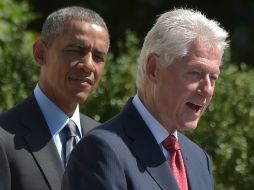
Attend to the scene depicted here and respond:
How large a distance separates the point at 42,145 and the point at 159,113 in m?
0.93

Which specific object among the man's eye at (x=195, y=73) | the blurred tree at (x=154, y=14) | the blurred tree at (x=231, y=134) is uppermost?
the man's eye at (x=195, y=73)

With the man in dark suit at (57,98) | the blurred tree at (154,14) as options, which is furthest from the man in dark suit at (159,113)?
the blurred tree at (154,14)

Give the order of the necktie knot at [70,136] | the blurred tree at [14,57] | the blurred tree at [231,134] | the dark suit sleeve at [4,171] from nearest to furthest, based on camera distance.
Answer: the dark suit sleeve at [4,171], the necktie knot at [70,136], the blurred tree at [231,134], the blurred tree at [14,57]

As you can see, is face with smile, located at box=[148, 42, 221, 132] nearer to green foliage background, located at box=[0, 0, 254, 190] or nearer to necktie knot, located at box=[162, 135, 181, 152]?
necktie knot, located at box=[162, 135, 181, 152]

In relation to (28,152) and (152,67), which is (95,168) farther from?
(28,152)

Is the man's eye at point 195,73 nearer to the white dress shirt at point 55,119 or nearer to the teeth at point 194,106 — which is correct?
the teeth at point 194,106

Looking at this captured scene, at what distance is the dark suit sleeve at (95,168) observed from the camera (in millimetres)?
3373

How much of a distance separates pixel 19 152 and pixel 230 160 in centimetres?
213

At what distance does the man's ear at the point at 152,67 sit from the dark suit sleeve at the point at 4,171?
0.89 meters

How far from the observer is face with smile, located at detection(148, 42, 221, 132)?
11.6 feet

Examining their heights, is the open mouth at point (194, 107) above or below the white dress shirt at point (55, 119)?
above

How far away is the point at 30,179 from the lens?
422 centimetres

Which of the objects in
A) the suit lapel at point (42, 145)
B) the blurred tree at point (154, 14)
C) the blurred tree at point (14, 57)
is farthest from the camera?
the blurred tree at point (154, 14)

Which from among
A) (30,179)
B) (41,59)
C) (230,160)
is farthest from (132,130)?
(230,160)
